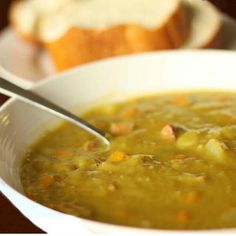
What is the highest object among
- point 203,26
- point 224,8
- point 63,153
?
point 63,153

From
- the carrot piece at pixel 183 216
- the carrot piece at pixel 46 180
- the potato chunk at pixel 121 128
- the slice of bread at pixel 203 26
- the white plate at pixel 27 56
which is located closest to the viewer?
the carrot piece at pixel 183 216

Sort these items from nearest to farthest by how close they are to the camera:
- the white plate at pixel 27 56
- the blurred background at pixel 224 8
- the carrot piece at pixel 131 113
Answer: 1. the carrot piece at pixel 131 113
2. the white plate at pixel 27 56
3. the blurred background at pixel 224 8

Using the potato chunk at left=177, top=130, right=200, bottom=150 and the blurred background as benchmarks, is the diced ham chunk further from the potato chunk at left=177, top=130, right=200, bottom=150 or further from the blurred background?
the blurred background

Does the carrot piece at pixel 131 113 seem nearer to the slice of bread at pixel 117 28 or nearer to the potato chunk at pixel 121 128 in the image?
the potato chunk at pixel 121 128

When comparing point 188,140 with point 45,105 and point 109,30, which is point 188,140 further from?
point 109,30

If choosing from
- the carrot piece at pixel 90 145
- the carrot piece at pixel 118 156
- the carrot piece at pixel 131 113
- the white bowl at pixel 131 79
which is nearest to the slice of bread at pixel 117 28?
the white bowl at pixel 131 79

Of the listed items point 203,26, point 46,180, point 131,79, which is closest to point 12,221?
point 46,180
